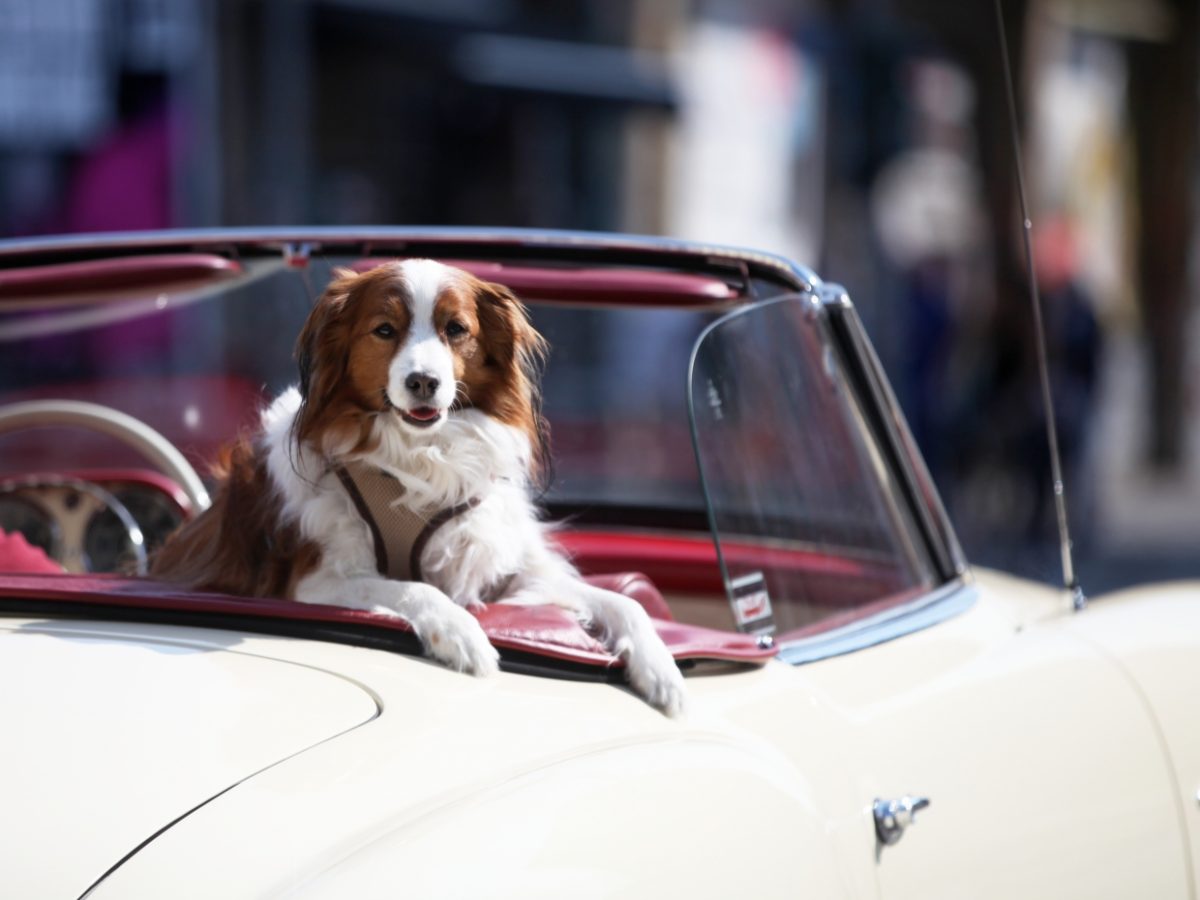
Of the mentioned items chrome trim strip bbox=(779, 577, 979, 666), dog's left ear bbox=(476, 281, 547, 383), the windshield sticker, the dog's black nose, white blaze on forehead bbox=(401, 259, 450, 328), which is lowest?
chrome trim strip bbox=(779, 577, 979, 666)

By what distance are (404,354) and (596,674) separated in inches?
20.5

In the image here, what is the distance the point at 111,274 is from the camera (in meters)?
3.04

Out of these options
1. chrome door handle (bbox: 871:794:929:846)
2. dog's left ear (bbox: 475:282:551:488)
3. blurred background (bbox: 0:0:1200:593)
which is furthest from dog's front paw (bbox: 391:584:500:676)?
blurred background (bbox: 0:0:1200:593)

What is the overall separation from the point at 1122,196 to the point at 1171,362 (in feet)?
10.4

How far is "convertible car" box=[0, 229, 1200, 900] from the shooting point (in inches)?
65.9

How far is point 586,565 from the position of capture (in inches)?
133

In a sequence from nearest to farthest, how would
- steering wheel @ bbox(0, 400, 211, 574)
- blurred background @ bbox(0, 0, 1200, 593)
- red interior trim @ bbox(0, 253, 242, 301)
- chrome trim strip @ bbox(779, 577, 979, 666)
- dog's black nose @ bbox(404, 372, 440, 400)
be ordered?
dog's black nose @ bbox(404, 372, 440, 400) < chrome trim strip @ bbox(779, 577, 979, 666) < red interior trim @ bbox(0, 253, 242, 301) < steering wheel @ bbox(0, 400, 211, 574) < blurred background @ bbox(0, 0, 1200, 593)

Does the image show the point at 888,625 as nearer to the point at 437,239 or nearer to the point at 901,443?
the point at 901,443

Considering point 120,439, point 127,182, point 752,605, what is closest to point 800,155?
point 127,182

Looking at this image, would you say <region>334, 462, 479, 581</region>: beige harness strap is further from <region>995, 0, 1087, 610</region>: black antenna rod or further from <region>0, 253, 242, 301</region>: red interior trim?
<region>995, 0, 1087, 610</region>: black antenna rod

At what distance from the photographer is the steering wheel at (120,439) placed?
330 centimetres

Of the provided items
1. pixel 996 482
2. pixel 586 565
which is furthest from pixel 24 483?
pixel 996 482

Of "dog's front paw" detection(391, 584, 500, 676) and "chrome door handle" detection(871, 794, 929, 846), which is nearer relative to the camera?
"dog's front paw" detection(391, 584, 500, 676)

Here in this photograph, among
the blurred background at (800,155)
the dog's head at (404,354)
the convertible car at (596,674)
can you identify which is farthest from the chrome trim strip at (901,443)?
the blurred background at (800,155)
